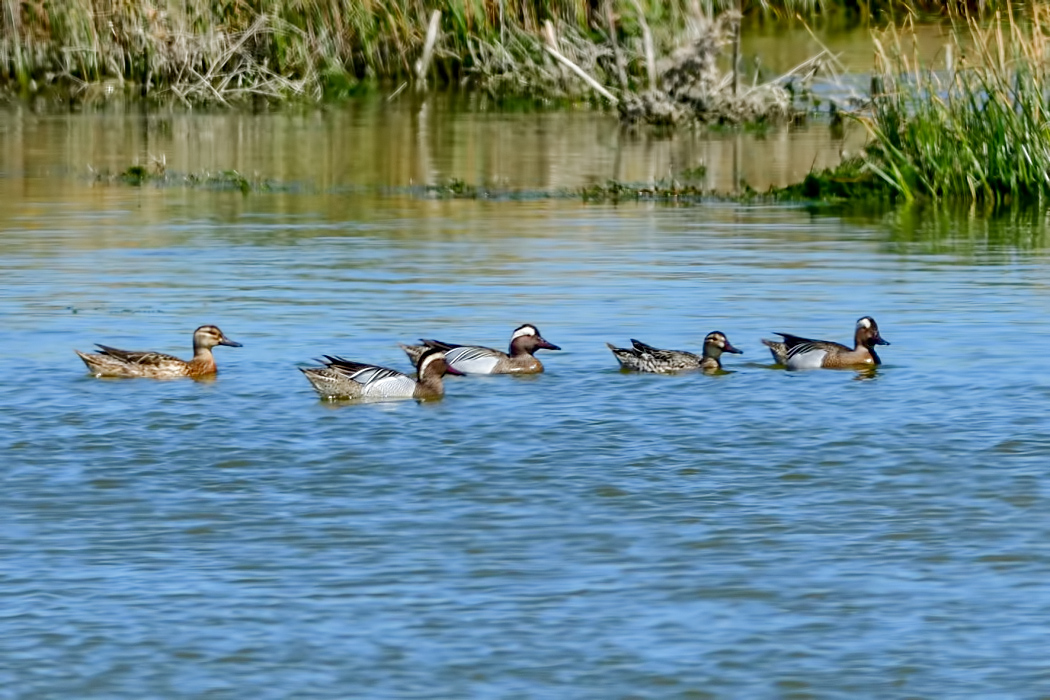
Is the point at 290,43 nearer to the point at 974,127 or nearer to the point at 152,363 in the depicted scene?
the point at 974,127

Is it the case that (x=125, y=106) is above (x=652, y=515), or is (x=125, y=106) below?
above

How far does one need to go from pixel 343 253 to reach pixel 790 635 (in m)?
12.9

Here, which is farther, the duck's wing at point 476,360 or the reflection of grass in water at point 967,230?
the reflection of grass in water at point 967,230

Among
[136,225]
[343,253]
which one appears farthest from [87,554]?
[136,225]

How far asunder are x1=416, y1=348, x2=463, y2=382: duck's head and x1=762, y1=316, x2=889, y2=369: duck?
7.26 ft

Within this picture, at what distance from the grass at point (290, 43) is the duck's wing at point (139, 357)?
20692 mm

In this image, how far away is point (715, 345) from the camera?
45.7 feet

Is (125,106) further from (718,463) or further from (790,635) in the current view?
(790,635)

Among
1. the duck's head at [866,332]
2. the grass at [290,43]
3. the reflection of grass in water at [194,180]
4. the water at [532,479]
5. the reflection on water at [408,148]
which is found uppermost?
the grass at [290,43]

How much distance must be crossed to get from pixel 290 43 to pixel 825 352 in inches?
924

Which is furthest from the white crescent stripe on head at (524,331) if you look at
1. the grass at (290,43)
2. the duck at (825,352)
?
the grass at (290,43)

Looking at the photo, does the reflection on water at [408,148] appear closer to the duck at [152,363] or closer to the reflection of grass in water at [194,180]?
the reflection of grass in water at [194,180]

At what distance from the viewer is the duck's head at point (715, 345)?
1391 cm

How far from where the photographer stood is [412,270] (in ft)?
63.2
